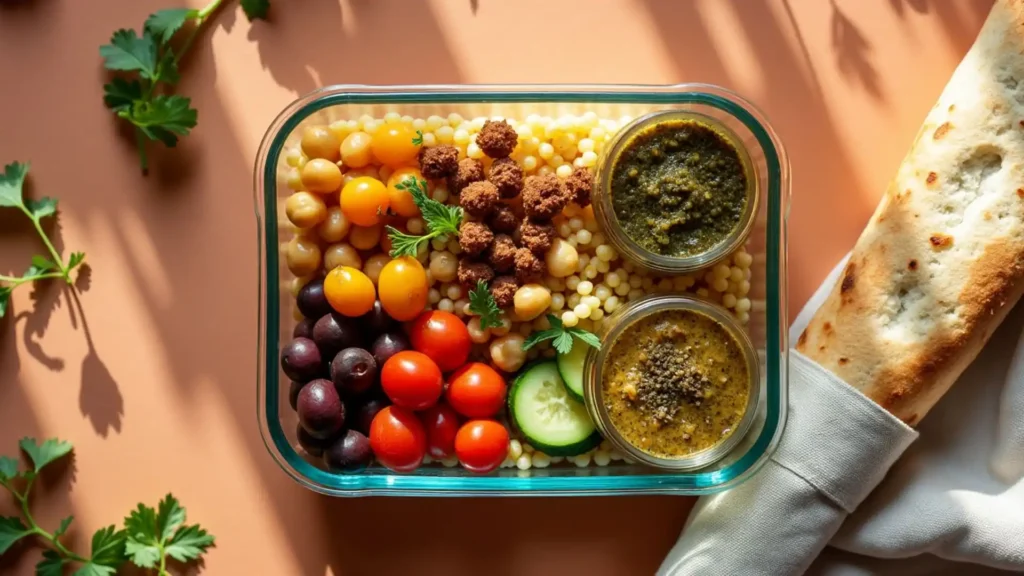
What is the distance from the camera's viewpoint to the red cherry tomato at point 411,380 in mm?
1368

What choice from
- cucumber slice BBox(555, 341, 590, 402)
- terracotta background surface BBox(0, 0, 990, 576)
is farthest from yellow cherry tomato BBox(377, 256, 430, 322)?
terracotta background surface BBox(0, 0, 990, 576)

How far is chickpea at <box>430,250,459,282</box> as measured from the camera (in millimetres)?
1413

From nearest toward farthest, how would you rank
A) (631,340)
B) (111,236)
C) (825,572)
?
(631,340) → (825,572) → (111,236)

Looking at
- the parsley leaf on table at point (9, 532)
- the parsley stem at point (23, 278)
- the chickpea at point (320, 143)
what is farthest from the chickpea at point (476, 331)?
the parsley leaf on table at point (9, 532)

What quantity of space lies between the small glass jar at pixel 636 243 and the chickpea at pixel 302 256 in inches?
19.6

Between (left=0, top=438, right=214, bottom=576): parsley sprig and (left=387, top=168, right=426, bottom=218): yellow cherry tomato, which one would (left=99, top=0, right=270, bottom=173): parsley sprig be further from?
(left=0, top=438, right=214, bottom=576): parsley sprig

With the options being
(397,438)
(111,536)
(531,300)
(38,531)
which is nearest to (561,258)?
(531,300)

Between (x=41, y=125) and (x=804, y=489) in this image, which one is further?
(x=41, y=125)

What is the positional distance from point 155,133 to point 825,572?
1.55 metres

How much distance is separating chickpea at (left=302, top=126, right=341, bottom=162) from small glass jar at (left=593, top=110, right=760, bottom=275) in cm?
46

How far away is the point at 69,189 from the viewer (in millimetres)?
1696

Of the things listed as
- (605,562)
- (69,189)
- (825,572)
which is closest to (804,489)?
(825,572)

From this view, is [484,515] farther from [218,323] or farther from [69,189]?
[69,189]

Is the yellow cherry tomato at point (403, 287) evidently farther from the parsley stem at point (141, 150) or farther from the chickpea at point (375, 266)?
the parsley stem at point (141, 150)
